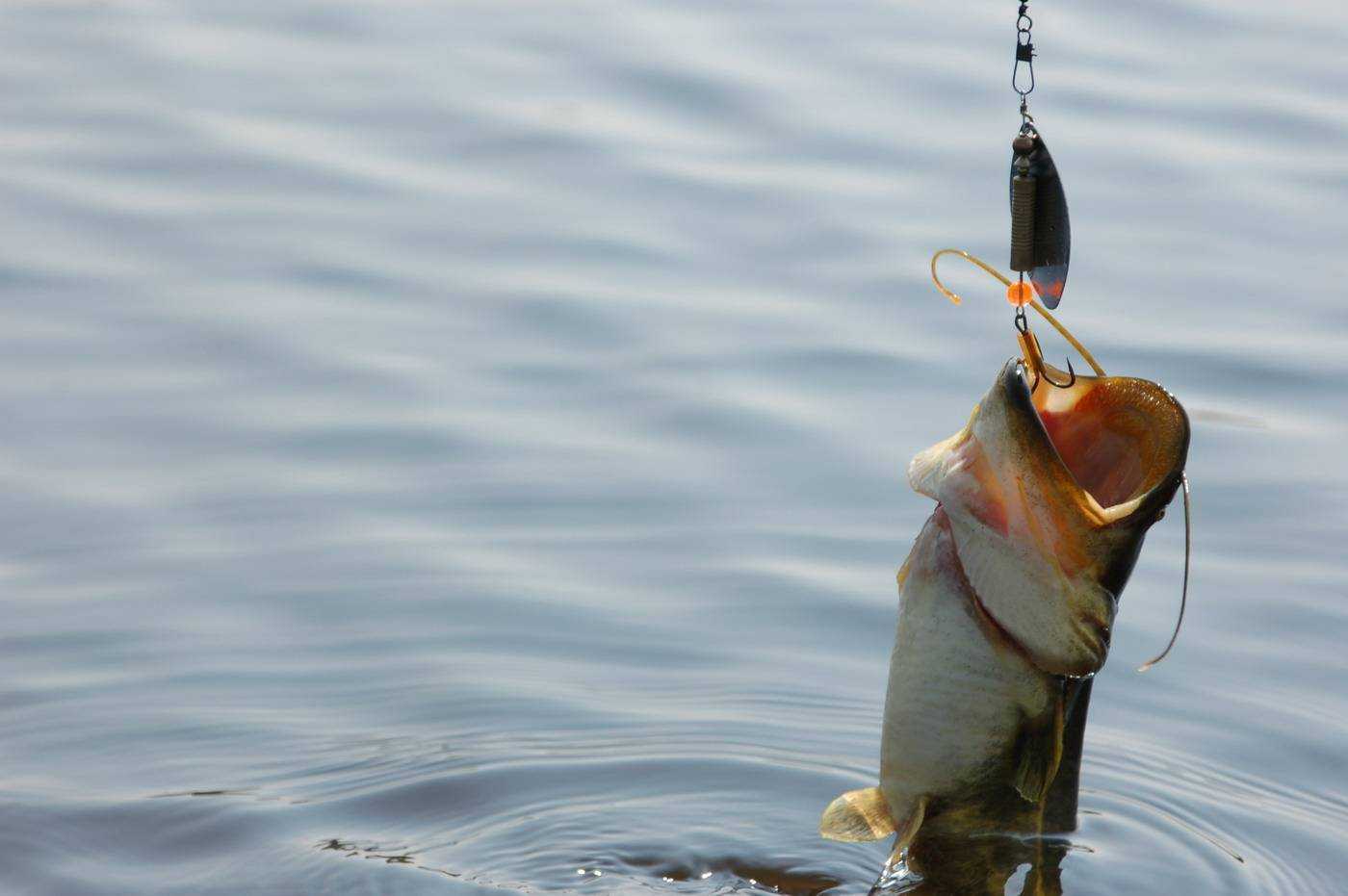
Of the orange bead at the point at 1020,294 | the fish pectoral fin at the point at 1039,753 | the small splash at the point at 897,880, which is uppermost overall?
the orange bead at the point at 1020,294

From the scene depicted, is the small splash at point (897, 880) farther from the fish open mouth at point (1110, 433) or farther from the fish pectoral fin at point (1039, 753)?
the fish open mouth at point (1110, 433)

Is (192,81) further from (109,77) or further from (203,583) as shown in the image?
(203,583)

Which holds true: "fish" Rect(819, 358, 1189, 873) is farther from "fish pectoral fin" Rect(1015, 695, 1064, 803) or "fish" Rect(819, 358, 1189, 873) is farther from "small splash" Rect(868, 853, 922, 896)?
"small splash" Rect(868, 853, 922, 896)

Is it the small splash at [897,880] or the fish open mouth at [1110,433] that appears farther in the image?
the small splash at [897,880]

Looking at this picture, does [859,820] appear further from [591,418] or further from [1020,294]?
[591,418]

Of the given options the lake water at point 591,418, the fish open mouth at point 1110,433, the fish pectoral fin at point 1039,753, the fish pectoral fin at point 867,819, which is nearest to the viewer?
the fish open mouth at point 1110,433

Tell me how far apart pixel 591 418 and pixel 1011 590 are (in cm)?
349

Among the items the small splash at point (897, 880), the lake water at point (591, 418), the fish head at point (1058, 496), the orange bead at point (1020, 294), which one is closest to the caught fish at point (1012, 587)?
the fish head at point (1058, 496)

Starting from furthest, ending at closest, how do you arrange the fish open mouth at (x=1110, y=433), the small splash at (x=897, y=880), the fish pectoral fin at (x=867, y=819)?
the small splash at (x=897, y=880), the fish pectoral fin at (x=867, y=819), the fish open mouth at (x=1110, y=433)

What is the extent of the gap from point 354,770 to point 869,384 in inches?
111

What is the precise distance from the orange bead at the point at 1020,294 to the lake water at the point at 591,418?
1.42m

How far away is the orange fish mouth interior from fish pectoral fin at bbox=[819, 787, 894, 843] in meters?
0.77

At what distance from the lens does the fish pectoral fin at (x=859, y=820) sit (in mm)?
4473

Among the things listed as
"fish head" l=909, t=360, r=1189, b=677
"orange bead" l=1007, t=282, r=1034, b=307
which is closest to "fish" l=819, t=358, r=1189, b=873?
"fish head" l=909, t=360, r=1189, b=677
